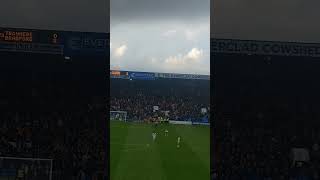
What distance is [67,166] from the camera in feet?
9.24

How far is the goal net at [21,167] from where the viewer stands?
273 centimetres

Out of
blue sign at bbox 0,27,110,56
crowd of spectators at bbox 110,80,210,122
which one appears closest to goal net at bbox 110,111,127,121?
crowd of spectators at bbox 110,80,210,122

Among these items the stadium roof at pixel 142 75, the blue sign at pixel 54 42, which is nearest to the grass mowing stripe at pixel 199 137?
the stadium roof at pixel 142 75

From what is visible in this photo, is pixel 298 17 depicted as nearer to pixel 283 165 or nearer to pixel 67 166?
pixel 283 165

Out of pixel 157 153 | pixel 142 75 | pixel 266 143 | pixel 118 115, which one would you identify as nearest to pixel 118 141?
pixel 118 115

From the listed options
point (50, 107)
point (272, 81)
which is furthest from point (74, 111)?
point (272, 81)

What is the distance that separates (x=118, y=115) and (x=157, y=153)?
425 mm

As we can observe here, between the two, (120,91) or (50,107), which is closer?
(50,107)

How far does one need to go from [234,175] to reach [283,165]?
34cm

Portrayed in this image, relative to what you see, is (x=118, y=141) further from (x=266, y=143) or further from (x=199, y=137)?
(x=266, y=143)

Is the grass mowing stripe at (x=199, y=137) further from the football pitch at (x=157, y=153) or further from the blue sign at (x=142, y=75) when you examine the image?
the blue sign at (x=142, y=75)

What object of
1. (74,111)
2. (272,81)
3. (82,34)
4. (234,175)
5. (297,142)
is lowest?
(234,175)

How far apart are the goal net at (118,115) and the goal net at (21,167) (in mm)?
491

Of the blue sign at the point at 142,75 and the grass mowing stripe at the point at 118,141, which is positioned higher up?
the blue sign at the point at 142,75
